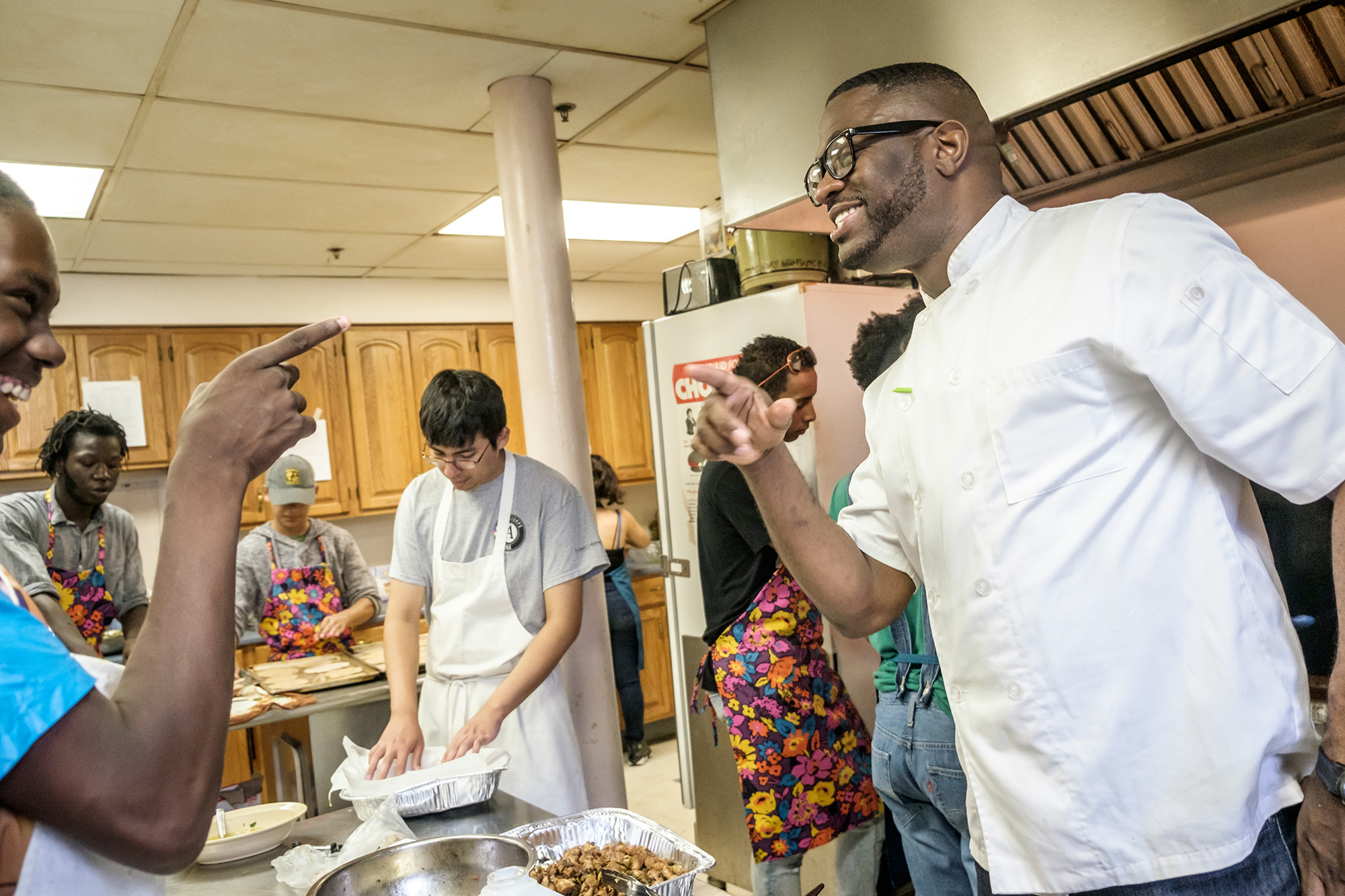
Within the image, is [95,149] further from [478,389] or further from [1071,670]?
[1071,670]

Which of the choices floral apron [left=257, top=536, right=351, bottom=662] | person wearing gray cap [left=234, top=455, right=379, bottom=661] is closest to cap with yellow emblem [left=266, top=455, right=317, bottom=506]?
person wearing gray cap [left=234, top=455, right=379, bottom=661]

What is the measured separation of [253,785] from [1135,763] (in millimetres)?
2422

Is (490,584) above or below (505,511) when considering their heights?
below

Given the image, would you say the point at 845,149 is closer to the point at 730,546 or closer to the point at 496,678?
the point at 730,546

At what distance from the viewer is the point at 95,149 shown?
3.04m

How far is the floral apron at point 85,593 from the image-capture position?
3.05 m

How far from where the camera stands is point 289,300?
5184 millimetres

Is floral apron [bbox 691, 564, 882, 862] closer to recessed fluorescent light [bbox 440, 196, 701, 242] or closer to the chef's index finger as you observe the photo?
the chef's index finger

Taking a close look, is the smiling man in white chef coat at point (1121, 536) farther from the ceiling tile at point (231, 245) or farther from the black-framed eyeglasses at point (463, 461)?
the ceiling tile at point (231, 245)

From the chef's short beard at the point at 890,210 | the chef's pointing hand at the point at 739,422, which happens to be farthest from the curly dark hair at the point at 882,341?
the chef's pointing hand at the point at 739,422

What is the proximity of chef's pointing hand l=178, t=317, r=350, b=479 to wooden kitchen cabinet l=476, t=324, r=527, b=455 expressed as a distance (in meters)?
4.77

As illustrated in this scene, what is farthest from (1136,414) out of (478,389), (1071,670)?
(478,389)

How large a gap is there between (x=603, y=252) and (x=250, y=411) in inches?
174

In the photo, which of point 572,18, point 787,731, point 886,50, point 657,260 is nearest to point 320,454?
point 657,260
